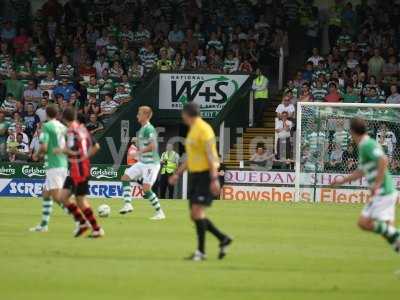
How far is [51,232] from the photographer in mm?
18078

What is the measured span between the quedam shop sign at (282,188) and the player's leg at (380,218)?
16187mm

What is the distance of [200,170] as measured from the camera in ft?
46.6

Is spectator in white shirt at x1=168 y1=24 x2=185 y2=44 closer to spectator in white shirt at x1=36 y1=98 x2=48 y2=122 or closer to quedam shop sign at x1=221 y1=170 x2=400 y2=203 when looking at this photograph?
spectator in white shirt at x1=36 y1=98 x2=48 y2=122

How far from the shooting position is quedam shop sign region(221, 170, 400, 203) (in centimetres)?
2966

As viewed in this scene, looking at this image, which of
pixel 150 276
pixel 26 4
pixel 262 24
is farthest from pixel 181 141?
pixel 150 276

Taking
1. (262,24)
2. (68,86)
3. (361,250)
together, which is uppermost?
(262,24)

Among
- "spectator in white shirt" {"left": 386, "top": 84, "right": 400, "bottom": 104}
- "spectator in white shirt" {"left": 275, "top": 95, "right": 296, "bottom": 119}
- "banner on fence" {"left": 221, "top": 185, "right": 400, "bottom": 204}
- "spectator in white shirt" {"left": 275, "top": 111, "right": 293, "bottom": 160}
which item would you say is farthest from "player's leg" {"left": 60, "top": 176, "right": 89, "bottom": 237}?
"spectator in white shirt" {"left": 386, "top": 84, "right": 400, "bottom": 104}

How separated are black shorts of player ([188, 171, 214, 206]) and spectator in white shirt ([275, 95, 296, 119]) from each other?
17.7m

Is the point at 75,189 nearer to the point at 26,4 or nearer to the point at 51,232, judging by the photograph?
the point at 51,232

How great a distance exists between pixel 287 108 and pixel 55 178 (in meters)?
15.4

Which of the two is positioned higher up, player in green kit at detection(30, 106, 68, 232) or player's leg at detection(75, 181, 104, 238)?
player in green kit at detection(30, 106, 68, 232)

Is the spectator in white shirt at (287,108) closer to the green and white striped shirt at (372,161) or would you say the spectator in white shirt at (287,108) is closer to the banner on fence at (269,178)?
the banner on fence at (269,178)

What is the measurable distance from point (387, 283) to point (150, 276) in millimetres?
2798

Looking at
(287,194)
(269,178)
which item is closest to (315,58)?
(269,178)
